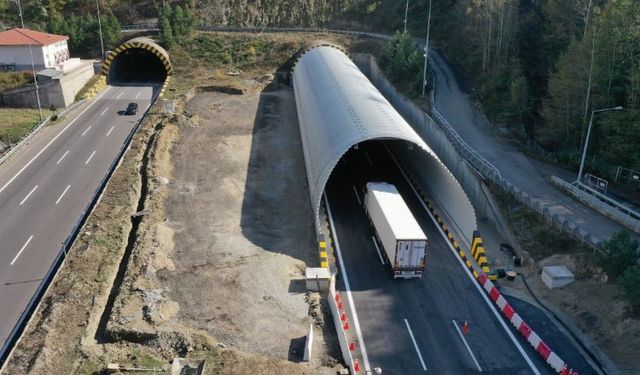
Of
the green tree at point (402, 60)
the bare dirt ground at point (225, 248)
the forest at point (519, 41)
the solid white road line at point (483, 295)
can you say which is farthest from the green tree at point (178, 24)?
the solid white road line at point (483, 295)

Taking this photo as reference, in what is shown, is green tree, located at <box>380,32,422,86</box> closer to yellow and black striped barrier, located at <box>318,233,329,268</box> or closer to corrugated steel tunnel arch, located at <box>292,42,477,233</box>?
corrugated steel tunnel arch, located at <box>292,42,477,233</box>

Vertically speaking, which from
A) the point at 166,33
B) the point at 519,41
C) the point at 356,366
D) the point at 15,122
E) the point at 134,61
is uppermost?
the point at 519,41

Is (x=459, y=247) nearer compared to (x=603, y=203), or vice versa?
(x=459, y=247)

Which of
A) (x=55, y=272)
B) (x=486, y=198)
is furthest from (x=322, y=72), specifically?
(x=55, y=272)

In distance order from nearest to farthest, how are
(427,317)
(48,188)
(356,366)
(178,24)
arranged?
(356,366) < (427,317) < (48,188) < (178,24)

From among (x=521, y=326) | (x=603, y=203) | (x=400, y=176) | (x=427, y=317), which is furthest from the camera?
(x=400, y=176)

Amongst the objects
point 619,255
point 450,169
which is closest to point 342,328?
point 619,255

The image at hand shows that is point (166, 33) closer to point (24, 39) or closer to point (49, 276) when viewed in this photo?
point (24, 39)
